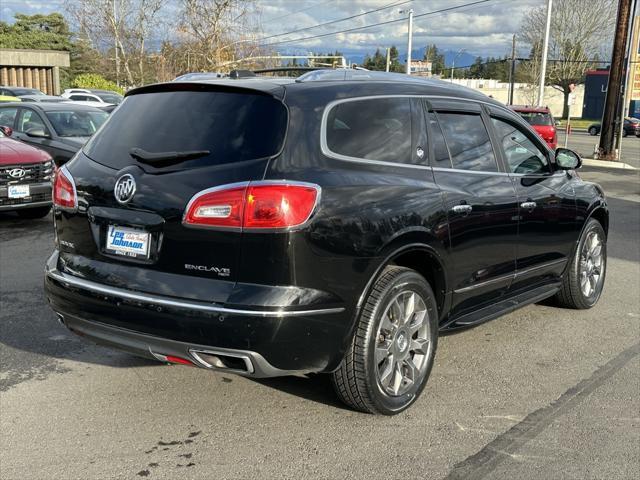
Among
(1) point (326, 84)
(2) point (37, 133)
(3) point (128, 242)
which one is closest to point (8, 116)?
(2) point (37, 133)

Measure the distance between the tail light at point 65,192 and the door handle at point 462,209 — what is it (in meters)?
→ 2.16

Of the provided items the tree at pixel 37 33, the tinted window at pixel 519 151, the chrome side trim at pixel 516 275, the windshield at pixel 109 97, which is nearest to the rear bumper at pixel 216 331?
the chrome side trim at pixel 516 275

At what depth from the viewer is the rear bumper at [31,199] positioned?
929 centimetres

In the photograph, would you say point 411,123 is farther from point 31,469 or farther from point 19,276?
point 19,276

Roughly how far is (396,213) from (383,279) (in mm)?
358

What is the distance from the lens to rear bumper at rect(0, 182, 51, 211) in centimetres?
929

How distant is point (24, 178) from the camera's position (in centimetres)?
947

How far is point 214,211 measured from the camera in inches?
133

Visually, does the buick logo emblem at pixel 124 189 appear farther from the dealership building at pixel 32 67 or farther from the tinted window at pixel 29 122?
the dealership building at pixel 32 67

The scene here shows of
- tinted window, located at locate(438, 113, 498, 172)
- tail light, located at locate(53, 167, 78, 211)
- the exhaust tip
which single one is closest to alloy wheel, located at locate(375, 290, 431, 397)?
the exhaust tip

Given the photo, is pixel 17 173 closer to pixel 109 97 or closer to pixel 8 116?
pixel 8 116

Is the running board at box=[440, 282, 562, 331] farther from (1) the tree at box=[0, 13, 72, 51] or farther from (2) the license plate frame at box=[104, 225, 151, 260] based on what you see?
(1) the tree at box=[0, 13, 72, 51]

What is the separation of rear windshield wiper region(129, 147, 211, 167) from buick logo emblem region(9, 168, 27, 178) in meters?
6.44

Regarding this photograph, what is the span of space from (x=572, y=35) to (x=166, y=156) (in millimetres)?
70593
